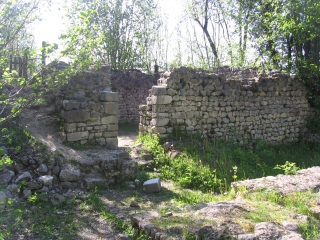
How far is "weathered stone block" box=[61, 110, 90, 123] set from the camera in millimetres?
6723

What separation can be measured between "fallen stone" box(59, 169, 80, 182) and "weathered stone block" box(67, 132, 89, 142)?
1116mm

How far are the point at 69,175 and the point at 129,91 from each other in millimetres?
9949

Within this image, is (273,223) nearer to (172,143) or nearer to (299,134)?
(172,143)

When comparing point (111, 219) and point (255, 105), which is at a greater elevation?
point (255, 105)

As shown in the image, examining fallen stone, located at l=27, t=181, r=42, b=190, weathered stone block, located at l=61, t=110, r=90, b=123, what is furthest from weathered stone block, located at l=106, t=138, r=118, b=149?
fallen stone, located at l=27, t=181, r=42, b=190

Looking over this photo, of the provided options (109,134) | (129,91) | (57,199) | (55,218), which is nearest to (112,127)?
(109,134)

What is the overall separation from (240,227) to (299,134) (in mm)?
8810

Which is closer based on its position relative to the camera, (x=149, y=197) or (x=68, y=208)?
(x=68, y=208)

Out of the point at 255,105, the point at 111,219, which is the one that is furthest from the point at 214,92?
the point at 111,219

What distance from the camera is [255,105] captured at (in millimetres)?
10266

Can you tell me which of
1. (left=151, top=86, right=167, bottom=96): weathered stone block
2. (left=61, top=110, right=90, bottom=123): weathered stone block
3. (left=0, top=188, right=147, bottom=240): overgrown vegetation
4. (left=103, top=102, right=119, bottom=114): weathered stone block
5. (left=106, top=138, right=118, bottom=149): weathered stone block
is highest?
(left=151, top=86, right=167, bottom=96): weathered stone block

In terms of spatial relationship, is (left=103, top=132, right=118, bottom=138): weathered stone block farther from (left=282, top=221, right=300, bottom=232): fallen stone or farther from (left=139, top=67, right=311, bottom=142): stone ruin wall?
(left=282, top=221, right=300, bottom=232): fallen stone

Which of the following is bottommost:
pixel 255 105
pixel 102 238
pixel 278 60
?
pixel 102 238

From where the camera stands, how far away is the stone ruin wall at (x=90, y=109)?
6.78 metres
